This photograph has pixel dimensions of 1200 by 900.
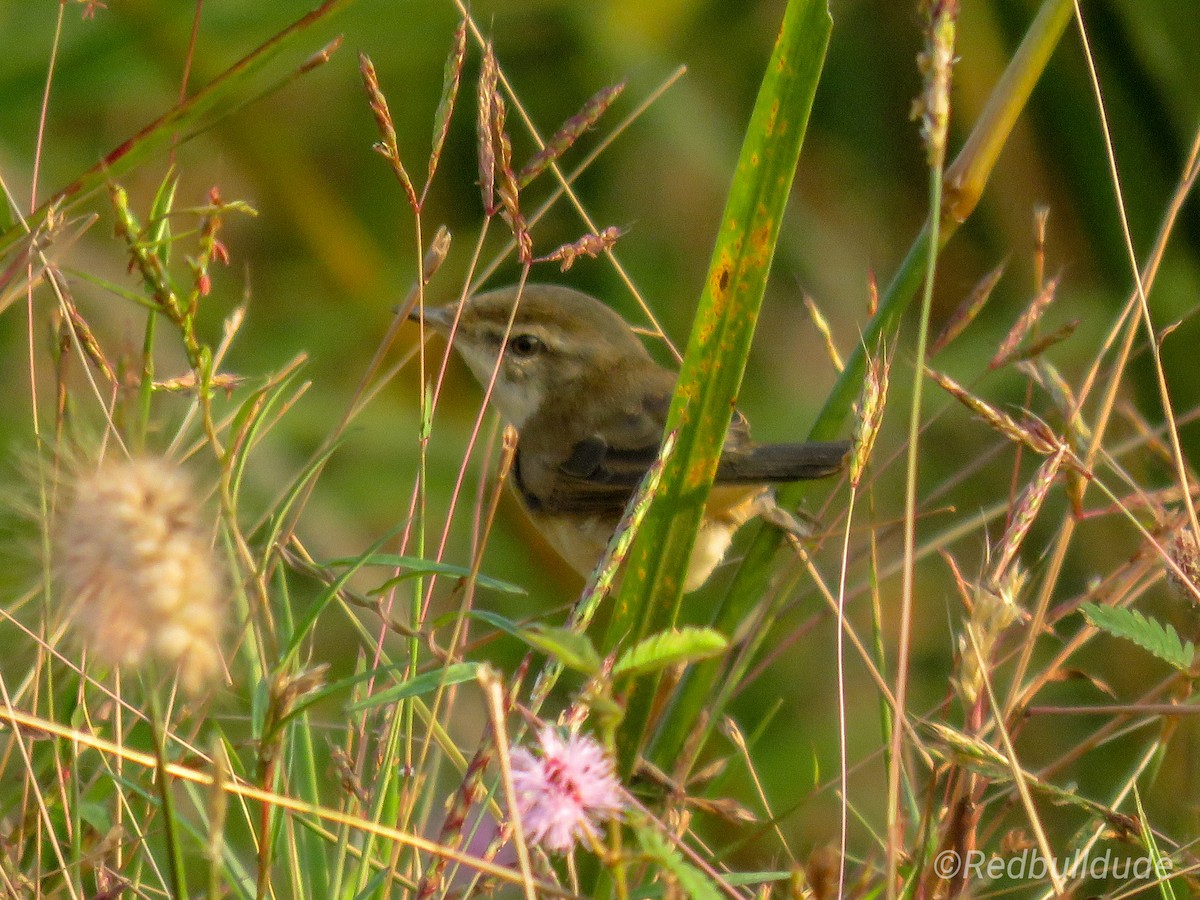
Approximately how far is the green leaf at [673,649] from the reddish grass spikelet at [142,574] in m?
0.38

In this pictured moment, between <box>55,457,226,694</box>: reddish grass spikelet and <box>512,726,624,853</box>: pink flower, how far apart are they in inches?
12.2

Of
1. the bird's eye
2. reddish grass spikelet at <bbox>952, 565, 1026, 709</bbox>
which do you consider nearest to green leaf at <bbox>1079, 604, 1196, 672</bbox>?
reddish grass spikelet at <bbox>952, 565, 1026, 709</bbox>

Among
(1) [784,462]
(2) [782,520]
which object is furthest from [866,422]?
(1) [784,462]

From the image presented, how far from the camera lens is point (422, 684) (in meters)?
1.47

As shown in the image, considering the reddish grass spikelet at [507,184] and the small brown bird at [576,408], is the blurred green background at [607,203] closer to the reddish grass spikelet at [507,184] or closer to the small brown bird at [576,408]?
the small brown bird at [576,408]

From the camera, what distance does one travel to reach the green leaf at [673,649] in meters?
1.16

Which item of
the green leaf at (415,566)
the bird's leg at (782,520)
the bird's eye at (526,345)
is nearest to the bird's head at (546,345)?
the bird's eye at (526,345)

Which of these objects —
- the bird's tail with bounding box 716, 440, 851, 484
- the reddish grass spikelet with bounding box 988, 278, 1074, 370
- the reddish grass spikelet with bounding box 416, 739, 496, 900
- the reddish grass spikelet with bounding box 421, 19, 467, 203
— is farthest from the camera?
the bird's tail with bounding box 716, 440, 851, 484

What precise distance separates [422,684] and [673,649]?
379mm

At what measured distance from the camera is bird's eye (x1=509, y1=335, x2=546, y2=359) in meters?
3.91

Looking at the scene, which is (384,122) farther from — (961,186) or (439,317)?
(439,317)

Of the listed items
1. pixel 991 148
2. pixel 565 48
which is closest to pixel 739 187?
pixel 991 148

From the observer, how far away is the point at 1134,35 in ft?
12.7

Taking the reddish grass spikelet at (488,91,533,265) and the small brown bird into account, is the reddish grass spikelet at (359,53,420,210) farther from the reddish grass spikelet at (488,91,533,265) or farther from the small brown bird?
the small brown bird
